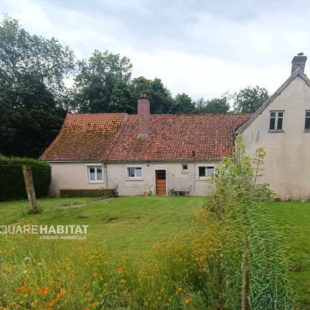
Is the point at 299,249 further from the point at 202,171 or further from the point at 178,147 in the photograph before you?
the point at 178,147

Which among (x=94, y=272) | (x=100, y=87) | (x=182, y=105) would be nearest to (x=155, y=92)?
(x=182, y=105)

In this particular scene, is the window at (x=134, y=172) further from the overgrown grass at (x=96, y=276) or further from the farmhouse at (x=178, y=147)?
the overgrown grass at (x=96, y=276)

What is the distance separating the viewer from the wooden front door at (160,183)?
15.7 meters

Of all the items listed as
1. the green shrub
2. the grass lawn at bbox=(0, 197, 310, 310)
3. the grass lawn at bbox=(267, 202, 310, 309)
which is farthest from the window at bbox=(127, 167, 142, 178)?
the green shrub

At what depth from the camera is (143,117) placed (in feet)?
56.0

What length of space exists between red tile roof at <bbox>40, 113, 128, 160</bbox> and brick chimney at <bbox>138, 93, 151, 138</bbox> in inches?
89.5

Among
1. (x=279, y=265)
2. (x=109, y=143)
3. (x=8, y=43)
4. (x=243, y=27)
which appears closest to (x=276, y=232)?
(x=279, y=265)

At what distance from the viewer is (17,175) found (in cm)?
1443

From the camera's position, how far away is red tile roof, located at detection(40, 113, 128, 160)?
55.1 feet

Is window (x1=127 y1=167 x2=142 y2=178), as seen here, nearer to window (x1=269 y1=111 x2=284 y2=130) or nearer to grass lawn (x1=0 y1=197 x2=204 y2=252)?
grass lawn (x1=0 y1=197 x2=204 y2=252)

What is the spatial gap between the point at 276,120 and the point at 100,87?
24.8 m

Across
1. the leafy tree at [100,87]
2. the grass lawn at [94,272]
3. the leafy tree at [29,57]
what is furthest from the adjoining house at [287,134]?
the leafy tree at [29,57]

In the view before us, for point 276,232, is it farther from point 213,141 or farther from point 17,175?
point 17,175

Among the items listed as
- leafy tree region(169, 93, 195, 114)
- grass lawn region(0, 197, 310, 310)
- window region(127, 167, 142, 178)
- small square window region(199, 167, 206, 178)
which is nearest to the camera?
grass lawn region(0, 197, 310, 310)
